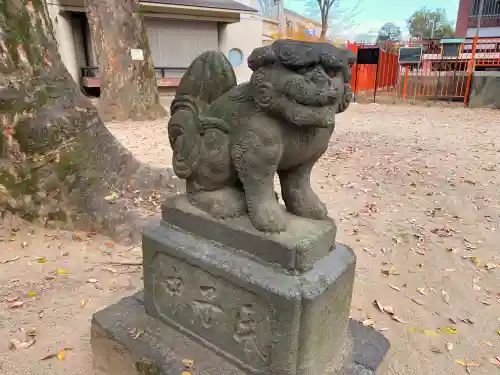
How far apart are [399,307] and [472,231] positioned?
5.36ft

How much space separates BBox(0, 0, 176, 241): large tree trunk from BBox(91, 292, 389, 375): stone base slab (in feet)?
4.71

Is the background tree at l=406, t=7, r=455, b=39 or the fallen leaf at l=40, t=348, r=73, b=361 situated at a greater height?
the background tree at l=406, t=7, r=455, b=39

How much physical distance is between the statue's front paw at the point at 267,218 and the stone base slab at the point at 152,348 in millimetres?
651

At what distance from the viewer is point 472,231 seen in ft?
12.6

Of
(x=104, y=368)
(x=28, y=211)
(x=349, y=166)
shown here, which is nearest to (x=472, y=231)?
(x=349, y=166)

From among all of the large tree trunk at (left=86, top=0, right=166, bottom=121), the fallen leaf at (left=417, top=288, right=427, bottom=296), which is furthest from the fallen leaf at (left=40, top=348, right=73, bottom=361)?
the large tree trunk at (left=86, top=0, right=166, bottom=121)

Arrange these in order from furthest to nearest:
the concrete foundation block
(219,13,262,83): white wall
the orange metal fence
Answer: (219,13,262,83): white wall
the orange metal fence
the concrete foundation block

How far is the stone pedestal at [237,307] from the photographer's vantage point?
1.50 metres

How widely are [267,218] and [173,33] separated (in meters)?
14.7

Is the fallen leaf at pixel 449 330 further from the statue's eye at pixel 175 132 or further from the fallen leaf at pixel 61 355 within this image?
the fallen leaf at pixel 61 355

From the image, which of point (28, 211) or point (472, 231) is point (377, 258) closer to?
point (472, 231)

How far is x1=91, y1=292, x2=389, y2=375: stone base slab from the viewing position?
1718 millimetres

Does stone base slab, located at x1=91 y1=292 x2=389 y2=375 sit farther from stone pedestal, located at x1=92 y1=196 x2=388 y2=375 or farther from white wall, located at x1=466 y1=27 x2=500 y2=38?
white wall, located at x1=466 y1=27 x2=500 y2=38

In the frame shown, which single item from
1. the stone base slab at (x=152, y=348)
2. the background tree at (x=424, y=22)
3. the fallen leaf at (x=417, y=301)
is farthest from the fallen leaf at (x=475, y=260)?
the background tree at (x=424, y=22)
